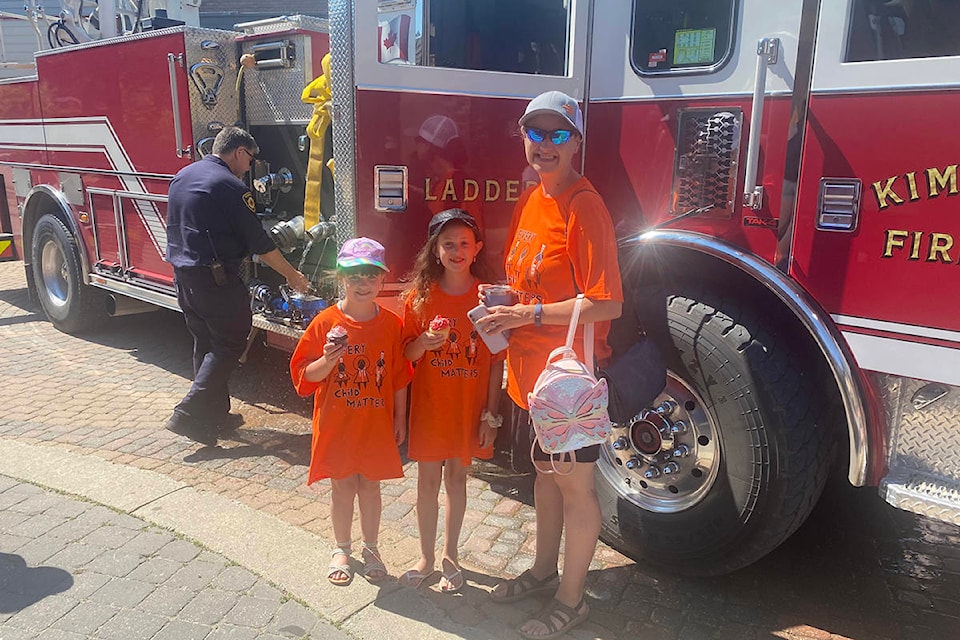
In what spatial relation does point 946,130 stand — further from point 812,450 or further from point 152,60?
point 152,60

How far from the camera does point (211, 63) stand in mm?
4844

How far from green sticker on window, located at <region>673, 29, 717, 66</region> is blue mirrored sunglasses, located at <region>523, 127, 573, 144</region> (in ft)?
2.66

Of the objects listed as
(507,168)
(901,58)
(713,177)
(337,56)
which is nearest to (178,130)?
(337,56)

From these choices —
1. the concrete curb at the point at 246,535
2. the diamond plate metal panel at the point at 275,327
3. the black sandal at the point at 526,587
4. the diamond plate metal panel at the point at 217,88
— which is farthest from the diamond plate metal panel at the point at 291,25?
the black sandal at the point at 526,587

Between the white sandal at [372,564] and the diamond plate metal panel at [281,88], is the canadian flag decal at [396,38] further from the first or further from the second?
the white sandal at [372,564]

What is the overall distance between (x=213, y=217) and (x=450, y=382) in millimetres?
1996

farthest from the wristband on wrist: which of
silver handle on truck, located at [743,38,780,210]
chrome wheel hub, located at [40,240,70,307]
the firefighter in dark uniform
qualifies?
chrome wheel hub, located at [40,240,70,307]

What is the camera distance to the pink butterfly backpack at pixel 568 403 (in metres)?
2.33

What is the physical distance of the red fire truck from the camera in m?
2.44

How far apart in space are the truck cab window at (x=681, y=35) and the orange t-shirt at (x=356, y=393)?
1426mm

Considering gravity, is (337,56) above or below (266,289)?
above

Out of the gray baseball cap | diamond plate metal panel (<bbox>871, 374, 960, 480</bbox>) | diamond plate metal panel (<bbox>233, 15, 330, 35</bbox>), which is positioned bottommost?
diamond plate metal panel (<bbox>871, 374, 960, 480</bbox>)

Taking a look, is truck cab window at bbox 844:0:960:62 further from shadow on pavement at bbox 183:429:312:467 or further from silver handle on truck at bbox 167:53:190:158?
silver handle on truck at bbox 167:53:190:158

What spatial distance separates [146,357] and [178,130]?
204 centimetres
